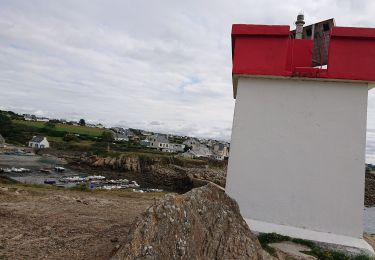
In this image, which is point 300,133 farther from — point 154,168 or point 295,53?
point 154,168

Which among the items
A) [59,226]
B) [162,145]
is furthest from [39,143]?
[59,226]

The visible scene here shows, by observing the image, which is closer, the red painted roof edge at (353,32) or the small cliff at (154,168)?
the red painted roof edge at (353,32)

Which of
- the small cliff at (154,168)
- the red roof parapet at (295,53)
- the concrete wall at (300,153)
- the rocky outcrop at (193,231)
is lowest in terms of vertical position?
the small cliff at (154,168)

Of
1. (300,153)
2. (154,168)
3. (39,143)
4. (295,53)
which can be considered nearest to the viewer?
(300,153)

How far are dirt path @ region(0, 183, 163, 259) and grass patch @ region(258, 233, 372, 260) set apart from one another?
3050mm

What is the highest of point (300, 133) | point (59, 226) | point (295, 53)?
point (295, 53)

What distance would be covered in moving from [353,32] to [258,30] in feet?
7.14

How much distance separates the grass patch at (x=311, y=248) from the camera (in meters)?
7.14

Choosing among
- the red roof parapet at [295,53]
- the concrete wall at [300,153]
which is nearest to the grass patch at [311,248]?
the concrete wall at [300,153]

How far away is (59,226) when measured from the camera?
7.88 metres

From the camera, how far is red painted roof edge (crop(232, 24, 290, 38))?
8445 mm

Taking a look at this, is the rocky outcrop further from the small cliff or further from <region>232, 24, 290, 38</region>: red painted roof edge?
the small cliff

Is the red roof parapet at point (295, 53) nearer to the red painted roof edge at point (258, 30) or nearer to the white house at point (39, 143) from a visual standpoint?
the red painted roof edge at point (258, 30)

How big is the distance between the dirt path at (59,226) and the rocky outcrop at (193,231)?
0.88 m
